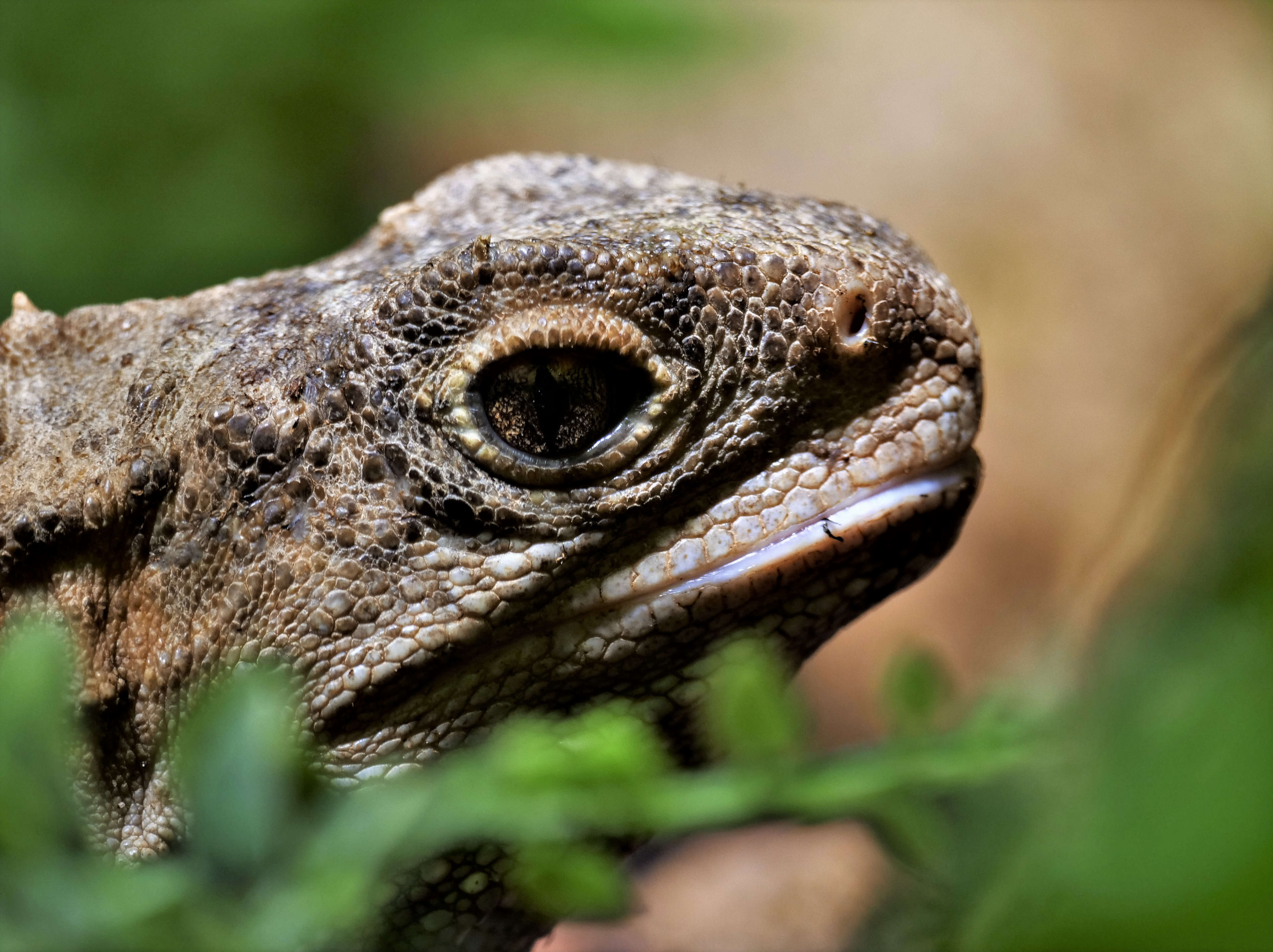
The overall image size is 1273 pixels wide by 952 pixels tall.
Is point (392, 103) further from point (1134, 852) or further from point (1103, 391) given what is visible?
point (1134, 852)

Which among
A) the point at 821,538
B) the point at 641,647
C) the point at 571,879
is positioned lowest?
the point at 571,879

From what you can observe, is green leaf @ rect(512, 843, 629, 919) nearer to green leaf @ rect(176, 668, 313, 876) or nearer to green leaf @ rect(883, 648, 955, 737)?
green leaf @ rect(176, 668, 313, 876)

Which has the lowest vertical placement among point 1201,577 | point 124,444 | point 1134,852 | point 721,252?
point 1134,852

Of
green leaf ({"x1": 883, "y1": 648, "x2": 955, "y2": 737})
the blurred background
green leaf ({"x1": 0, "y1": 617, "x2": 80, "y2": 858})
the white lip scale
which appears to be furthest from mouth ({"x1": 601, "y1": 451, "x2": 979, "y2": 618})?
green leaf ({"x1": 0, "y1": 617, "x2": 80, "y2": 858})

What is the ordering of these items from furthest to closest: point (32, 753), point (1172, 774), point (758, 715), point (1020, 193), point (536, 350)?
1. point (1020, 193)
2. point (536, 350)
3. point (758, 715)
4. point (32, 753)
5. point (1172, 774)

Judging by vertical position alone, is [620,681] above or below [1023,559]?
below

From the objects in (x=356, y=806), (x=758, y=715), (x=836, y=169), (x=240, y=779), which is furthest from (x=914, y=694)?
(x=836, y=169)

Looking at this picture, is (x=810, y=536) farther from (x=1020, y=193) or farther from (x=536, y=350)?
(x=1020, y=193)

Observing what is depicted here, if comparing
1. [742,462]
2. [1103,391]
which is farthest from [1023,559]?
[742,462]
